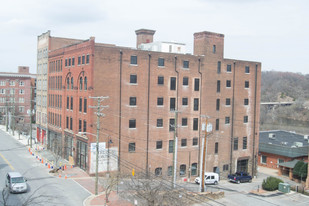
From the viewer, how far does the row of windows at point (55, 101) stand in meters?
57.3

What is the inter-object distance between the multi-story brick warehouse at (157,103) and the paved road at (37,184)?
17.3ft

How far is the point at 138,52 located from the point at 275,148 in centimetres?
3356

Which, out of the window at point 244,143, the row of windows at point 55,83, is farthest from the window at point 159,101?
the row of windows at point 55,83

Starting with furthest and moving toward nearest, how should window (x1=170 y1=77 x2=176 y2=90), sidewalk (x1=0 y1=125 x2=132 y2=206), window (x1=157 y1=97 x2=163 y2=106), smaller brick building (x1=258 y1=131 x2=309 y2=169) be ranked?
smaller brick building (x1=258 y1=131 x2=309 y2=169) < window (x1=170 y1=77 x2=176 y2=90) < window (x1=157 y1=97 x2=163 y2=106) < sidewalk (x1=0 y1=125 x2=132 y2=206)

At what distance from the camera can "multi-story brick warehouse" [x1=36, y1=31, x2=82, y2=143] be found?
63281 mm

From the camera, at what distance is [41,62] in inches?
2665

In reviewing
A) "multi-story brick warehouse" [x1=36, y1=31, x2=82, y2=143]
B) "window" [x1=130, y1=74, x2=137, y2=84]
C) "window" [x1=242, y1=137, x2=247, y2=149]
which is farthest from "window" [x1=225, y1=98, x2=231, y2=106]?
"multi-story brick warehouse" [x1=36, y1=31, x2=82, y2=143]

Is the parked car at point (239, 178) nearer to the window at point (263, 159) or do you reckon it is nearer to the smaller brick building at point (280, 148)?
the smaller brick building at point (280, 148)

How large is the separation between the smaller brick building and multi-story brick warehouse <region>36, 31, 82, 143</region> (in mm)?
41868

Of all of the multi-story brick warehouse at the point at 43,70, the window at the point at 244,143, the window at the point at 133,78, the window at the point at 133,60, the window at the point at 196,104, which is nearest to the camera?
the window at the point at 133,60

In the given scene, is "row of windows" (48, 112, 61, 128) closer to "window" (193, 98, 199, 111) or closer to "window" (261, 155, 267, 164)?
"window" (193, 98, 199, 111)

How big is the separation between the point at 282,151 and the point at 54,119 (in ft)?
135

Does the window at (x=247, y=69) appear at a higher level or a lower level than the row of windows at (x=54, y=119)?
higher

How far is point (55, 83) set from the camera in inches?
2335
